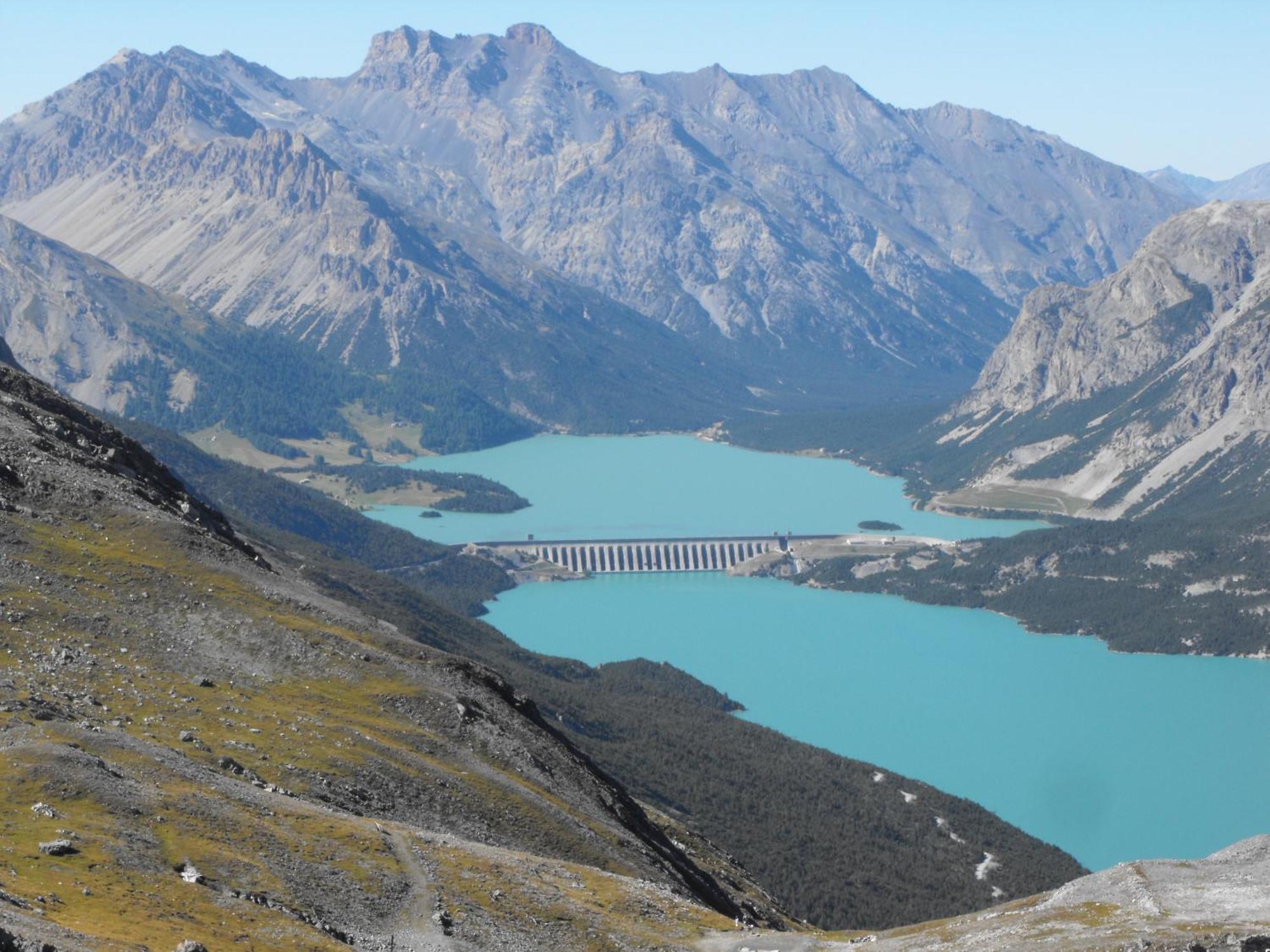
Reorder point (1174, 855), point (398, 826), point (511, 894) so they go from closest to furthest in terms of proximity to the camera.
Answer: point (511, 894) → point (398, 826) → point (1174, 855)

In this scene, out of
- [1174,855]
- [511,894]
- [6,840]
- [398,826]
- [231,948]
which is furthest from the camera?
[1174,855]

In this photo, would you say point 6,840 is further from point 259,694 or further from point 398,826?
point 259,694

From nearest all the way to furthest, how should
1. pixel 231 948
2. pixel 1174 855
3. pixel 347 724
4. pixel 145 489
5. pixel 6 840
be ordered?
pixel 231 948, pixel 6 840, pixel 347 724, pixel 145 489, pixel 1174 855

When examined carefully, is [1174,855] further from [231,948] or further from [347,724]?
[231,948]

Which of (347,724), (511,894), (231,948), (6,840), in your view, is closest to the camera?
(231,948)

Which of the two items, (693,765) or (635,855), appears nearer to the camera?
(635,855)

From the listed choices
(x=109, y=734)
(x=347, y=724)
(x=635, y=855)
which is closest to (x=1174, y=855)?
(x=635, y=855)

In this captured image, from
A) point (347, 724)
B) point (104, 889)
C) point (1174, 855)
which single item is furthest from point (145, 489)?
point (1174, 855)

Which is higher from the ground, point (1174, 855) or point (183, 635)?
point (183, 635)

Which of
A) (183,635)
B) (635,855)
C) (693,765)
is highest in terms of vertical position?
(183,635)

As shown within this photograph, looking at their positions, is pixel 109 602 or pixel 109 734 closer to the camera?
pixel 109 734
